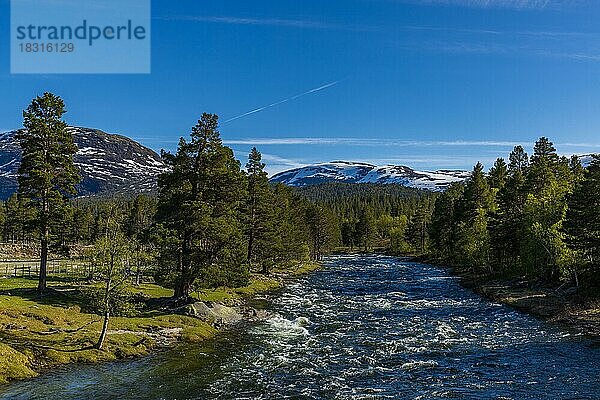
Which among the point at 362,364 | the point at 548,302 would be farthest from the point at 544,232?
the point at 362,364

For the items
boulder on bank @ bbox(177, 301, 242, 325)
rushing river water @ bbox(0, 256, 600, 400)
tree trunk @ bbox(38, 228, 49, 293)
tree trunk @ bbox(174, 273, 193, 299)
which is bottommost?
rushing river water @ bbox(0, 256, 600, 400)

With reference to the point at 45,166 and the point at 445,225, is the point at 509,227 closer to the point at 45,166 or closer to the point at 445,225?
the point at 445,225

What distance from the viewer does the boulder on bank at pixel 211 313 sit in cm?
4917

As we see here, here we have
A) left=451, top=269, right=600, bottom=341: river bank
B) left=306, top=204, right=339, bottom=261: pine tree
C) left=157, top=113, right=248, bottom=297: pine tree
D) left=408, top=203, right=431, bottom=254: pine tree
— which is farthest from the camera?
left=408, top=203, right=431, bottom=254: pine tree

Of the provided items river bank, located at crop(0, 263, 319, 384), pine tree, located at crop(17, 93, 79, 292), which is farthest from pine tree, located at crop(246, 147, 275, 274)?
pine tree, located at crop(17, 93, 79, 292)

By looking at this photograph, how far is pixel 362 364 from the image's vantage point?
35781 mm

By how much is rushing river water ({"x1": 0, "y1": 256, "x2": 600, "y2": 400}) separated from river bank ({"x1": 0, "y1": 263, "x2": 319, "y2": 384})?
187 centimetres

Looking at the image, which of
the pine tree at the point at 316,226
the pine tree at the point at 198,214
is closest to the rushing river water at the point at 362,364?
the pine tree at the point at 198,214

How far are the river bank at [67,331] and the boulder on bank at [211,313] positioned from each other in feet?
2.16

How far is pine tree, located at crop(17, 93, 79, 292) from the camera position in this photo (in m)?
52.6

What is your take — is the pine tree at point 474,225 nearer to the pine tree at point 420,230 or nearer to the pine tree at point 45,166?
the pine tree at point 420,230

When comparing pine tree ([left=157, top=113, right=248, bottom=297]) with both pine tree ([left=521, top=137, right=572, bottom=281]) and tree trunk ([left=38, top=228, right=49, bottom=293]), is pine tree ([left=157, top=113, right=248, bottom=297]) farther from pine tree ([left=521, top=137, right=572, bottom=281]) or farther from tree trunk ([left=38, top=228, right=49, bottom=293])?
pine tree ([left=521, top=137, right=572, bottom=281])

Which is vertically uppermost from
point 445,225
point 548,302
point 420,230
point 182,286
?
point 445,225

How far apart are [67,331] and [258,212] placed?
46.9m
